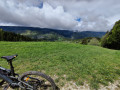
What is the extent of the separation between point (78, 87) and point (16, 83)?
344 centimetres

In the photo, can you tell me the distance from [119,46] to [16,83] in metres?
38.4

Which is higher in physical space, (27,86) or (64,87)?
(27,86)

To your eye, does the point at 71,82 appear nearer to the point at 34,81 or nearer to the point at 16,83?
the point at 34,81

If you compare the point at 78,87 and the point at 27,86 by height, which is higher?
the point at 27,86

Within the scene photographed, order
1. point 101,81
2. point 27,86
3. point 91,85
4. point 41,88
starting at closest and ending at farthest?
point 27,86, point 41,88, point 91,85, point 101,81

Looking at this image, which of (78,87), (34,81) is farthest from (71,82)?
(34,81)

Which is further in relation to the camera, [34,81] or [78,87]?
[78,87]

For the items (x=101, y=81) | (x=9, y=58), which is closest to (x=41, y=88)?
(x=9, y=58)

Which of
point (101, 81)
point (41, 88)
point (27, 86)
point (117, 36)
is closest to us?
point (27, 86)

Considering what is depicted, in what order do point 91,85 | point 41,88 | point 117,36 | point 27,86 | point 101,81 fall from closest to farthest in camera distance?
point 27,86 < point 41,88 < point 91,85 < point 101,81 < point 117,36

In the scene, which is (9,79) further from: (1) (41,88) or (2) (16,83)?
(1) (41,88)

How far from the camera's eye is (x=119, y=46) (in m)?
28.1

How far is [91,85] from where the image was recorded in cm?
380

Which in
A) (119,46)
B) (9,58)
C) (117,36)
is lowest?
(119,46)
